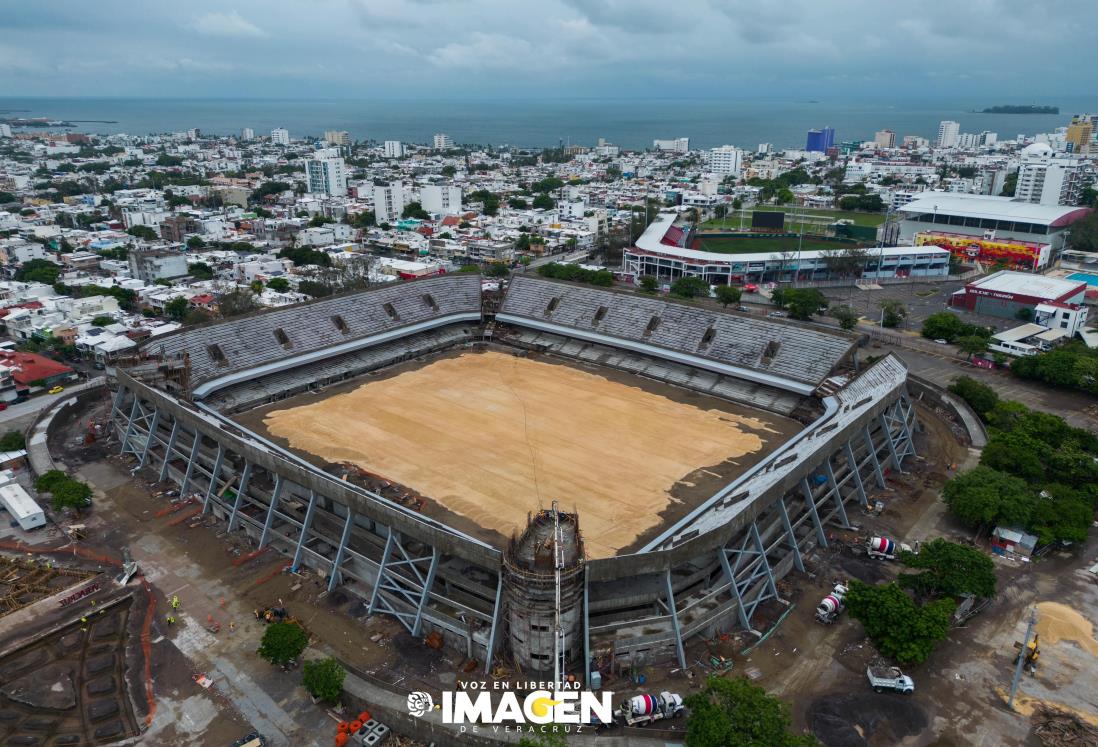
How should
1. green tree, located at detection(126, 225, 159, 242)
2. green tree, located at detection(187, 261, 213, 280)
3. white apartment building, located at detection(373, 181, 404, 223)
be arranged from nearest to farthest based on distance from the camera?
green tree, located at detection(187, 261, 213, 280), green tree, located at detection(126, 225, 159, 242), white apartment building, located at detection(373, 181, 404, 223)

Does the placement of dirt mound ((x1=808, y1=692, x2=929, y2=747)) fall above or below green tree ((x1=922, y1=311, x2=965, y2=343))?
below

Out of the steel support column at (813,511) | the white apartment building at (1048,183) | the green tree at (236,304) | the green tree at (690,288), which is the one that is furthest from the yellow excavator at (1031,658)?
the white apartment building at (1048,183)

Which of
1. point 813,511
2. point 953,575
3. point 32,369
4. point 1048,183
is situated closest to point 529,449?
point 813,511

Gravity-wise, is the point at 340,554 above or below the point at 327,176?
below

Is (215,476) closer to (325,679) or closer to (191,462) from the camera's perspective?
(191,462)

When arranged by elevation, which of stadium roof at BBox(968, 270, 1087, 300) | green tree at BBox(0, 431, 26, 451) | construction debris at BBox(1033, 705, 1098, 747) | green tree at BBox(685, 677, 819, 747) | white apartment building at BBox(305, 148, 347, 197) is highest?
white apartment building at BBox(305, 148, 347, 197)

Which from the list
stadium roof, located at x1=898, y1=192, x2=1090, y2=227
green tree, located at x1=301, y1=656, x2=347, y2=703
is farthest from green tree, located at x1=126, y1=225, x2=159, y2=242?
stadium roof, located at x1=898, y1=192, x2=1090, y2=227

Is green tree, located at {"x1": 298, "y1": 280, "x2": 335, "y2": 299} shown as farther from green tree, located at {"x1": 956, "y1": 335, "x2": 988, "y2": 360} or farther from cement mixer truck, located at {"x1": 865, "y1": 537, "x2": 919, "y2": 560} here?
green tree, located at {"x1": 956, "y1": 335, "x2": 988, "y2": 360}

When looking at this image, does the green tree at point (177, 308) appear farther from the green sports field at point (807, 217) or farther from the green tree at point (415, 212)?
the green sports field at point (807, 217)
